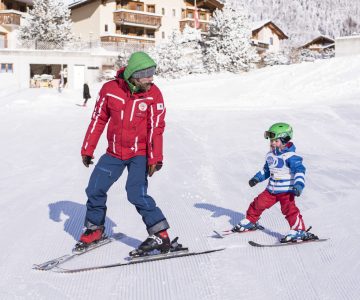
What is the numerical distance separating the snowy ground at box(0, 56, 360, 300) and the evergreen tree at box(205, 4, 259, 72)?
18.2 m

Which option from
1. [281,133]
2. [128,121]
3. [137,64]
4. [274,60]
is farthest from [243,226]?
[274,60]

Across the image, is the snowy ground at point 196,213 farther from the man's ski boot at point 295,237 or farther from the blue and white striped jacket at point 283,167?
the blue and white striped jacket at point 283,167

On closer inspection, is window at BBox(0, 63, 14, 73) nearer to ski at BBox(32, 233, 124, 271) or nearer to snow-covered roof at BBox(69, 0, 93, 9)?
snow-covered roof at BBox(69, 0, 93, 9)

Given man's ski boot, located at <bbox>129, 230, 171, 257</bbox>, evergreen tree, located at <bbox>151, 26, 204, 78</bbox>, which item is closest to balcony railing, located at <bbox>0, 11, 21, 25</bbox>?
evergreen tree, located at <bbox>151, 26, 204, 78</bbox>

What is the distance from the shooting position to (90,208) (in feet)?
14.1

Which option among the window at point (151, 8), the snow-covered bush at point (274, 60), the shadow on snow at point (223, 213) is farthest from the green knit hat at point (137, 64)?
the window at point (151, 8)

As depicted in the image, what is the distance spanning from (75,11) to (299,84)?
A: 3330 cm

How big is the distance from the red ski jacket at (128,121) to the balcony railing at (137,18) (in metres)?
44.7

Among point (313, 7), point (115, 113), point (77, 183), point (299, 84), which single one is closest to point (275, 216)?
point (115, 113)

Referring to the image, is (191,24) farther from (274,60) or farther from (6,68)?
(6,68)

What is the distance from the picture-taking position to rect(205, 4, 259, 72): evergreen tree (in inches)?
1357

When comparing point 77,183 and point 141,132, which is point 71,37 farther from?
point 141,132

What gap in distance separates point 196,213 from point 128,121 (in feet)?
7.46

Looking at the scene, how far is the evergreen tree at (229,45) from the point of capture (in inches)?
1357
